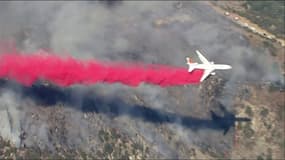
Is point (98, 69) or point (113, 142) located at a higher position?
point (98, 69)

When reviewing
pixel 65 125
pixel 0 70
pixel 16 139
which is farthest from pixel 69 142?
pixel 0 70

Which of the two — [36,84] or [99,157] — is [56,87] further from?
[99,157]

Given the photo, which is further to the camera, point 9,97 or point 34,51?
point 34,51

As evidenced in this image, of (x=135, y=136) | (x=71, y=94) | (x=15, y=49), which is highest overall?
(x=15, y=49)

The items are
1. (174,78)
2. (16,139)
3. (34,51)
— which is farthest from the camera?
(34,51)

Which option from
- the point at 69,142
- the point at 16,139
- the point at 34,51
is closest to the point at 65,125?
the point at 69,142

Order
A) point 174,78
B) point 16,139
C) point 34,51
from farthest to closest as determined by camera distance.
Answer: point 34,51
point 174,78
point 16,139
